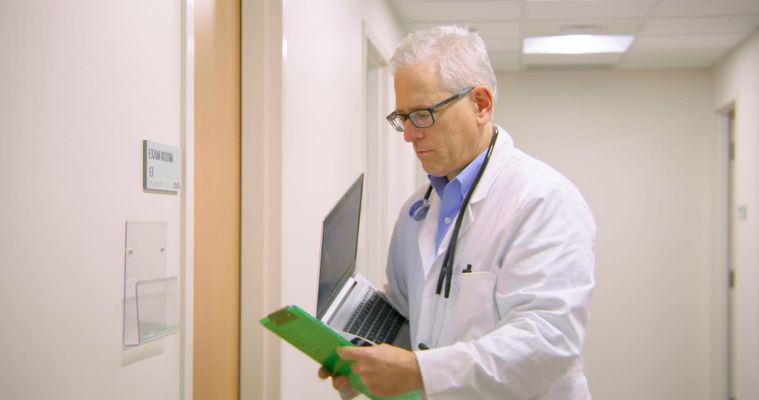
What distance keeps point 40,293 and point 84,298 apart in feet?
0.39

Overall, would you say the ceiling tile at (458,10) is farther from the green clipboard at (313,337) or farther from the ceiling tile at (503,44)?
the green clipboard at (313,337)

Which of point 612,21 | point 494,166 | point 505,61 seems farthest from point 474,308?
point 505,61

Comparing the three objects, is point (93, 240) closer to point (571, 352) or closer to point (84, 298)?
point (84, 298)

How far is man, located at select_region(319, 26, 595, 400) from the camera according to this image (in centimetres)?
130

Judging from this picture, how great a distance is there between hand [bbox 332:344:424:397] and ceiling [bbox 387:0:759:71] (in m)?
3.28

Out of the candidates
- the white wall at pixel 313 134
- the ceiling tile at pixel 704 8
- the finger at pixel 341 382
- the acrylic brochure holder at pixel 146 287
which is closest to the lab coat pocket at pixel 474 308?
the finger at pixel 341 382

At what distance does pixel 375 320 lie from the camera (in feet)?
5.28

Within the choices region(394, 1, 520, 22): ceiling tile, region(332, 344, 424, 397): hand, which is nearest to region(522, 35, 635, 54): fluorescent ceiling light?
region(394, 1, 520, 22): ceiling tile

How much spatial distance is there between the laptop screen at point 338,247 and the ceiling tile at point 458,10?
2.93 meters

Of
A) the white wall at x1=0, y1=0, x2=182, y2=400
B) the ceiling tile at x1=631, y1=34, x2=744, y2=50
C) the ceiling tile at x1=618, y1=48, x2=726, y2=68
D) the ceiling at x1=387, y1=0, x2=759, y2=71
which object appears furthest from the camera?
the ceiling tile at x1=618, y1=48, x2=726, y2=68

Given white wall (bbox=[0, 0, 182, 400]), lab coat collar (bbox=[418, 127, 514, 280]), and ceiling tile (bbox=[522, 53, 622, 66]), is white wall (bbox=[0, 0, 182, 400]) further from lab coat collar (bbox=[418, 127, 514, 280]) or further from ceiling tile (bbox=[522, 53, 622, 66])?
ceiling tile (bbox=[522, 53, 622, 66])

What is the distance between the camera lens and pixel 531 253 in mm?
1363

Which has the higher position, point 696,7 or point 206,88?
point 696,7

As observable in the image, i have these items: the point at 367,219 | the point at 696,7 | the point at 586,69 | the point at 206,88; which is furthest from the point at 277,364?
the point at 586,69
